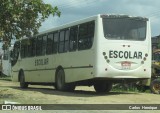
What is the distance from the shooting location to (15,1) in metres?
18.5

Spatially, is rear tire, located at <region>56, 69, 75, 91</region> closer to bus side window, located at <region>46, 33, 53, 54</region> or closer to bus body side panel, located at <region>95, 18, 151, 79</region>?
bus side window, located at <region>46, 33, 53, 54</region>

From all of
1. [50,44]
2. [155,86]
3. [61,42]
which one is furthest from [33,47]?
[155,86]

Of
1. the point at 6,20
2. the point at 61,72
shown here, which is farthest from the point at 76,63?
the point at 6,20

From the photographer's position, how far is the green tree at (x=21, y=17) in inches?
731

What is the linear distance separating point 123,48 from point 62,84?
4.61 metres

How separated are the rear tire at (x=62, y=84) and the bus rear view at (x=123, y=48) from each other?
10.1 feet

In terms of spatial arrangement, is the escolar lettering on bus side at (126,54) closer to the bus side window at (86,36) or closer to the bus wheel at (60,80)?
the bus side window at (86,36)

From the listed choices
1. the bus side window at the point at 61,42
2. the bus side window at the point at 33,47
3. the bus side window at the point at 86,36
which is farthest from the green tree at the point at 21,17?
the bus side window at the point at 33,47

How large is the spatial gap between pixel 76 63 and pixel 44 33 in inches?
186

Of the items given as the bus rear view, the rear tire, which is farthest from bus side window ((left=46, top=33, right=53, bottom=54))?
the bus rear view

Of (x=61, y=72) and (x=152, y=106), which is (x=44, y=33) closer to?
(x=61, y=72)

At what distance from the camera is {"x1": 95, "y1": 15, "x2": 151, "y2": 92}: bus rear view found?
20.5 m

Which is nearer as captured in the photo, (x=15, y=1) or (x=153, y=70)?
(x=15, y=1)

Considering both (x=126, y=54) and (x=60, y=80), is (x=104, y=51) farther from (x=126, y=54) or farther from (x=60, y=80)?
(x=60, y=80)
